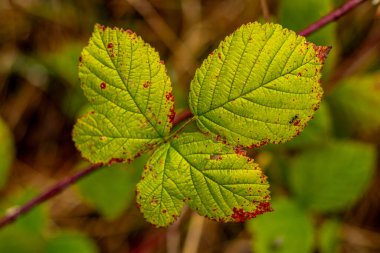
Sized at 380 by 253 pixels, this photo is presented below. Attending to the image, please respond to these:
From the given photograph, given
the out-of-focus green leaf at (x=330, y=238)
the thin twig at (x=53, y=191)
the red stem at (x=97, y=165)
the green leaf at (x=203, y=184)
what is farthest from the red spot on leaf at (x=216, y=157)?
the out-of-focus green leaf at (x=330, y=238)

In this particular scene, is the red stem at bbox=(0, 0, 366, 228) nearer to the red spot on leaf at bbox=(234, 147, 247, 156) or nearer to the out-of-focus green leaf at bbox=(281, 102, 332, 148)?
the red spot on leaf at bbox=(234, 147, 247, 156)

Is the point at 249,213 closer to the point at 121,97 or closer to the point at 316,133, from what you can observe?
the point at 121,97

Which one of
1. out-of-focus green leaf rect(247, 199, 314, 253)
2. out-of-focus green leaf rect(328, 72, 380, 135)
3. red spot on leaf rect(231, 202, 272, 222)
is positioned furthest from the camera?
out-of-focus green leaf rect(328, 72, 380, 135)

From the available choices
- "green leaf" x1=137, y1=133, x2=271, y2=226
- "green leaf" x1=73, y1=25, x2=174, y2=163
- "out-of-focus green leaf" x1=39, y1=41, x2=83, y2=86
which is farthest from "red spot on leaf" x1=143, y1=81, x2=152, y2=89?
"out-of-focus green leaf" x1=39, y1=41, x2=83, y2=86

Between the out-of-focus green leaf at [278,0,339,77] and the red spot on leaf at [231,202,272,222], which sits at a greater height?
the out-of-focus green leaf at [278,0,339,77]

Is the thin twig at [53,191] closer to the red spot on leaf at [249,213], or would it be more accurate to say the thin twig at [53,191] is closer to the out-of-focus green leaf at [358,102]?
the red spot on leaf at [249,213]

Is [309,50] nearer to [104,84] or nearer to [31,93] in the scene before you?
[104,84]

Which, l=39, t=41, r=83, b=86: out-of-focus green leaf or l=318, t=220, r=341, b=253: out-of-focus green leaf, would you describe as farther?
l=39, t=41, r=83, b=86: out-of-focus green leaf
